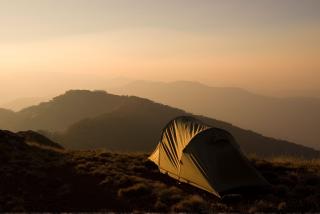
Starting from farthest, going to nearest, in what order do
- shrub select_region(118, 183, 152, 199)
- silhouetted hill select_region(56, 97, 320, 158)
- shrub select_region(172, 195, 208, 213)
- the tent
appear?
silhouetted hill select_region(56, 97, 320, 158)
the tent
shrub select_region(118, 183, 152, 199)
shrub select_region(172, 195, 208, 213)

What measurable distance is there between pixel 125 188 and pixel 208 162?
13.6 feet

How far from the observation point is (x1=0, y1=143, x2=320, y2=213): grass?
15.7m

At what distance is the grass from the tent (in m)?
0.51

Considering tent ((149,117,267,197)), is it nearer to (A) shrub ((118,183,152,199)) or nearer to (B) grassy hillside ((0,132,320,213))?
(B) grassy hillside ((0,132,320,213))

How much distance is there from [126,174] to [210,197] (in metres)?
6.07

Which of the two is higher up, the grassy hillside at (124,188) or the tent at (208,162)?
the tent at (208,162)

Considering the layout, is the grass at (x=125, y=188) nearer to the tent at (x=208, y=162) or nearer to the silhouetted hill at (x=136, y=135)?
the tent at (x=208, y=162)

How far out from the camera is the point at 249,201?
53.5 ft

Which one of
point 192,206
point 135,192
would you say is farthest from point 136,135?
point 192,206

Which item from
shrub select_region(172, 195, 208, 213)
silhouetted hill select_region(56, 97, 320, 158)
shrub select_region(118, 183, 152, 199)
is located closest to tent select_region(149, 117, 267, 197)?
shrub select_region(172, 195, 208, 213)

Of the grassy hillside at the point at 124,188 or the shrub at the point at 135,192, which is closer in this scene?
the grassy hillside at the point at 124,188

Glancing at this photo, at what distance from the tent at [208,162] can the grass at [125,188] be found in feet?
1.68

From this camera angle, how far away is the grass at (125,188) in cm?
1571

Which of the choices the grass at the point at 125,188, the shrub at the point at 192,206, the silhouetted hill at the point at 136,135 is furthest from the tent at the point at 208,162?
the silhouetted hill at the point at 136,135
